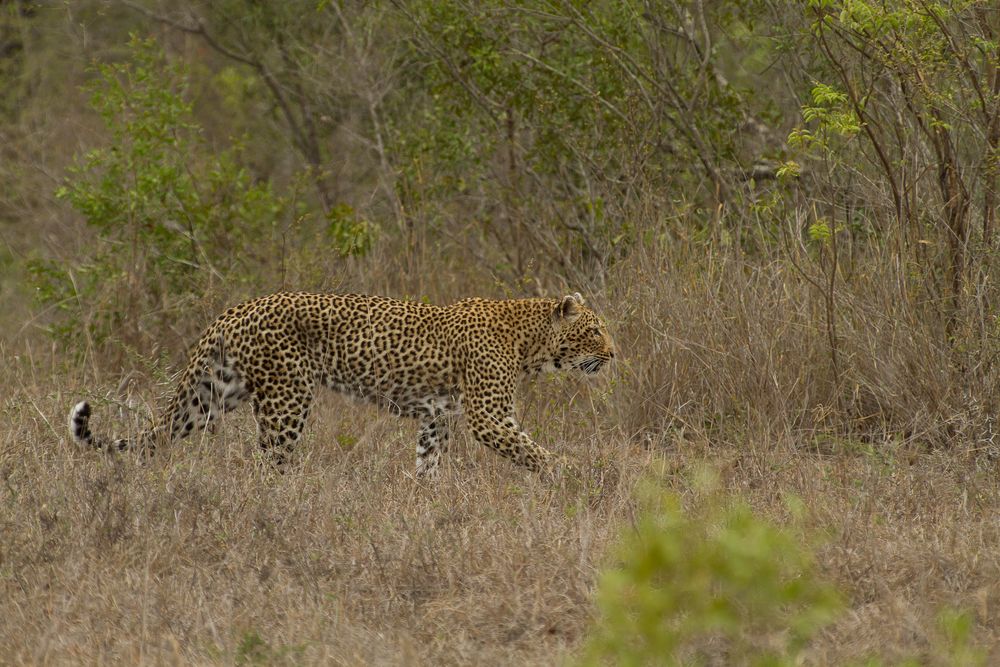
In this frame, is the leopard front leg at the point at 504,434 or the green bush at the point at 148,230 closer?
the leopard front leg at the point at 504,434

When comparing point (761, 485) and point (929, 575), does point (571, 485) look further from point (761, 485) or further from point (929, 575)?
point (929, 575)

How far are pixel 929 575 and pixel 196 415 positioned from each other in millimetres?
3874

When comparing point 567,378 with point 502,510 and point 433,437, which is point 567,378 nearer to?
point 433,437

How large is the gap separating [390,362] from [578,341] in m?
1.08

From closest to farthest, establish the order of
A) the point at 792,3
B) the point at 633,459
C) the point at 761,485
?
1. the point at 761,485
2. the point at 633,459
3. the point at 792,3

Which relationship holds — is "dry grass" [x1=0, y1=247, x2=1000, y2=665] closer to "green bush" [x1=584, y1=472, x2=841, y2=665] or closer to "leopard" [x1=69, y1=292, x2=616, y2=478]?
"leopard" [x1=69, y1=292, x2=616, y2=478]

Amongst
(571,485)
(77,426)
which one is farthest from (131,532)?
(571,485)

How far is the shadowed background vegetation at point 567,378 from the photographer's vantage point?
4.90 metres

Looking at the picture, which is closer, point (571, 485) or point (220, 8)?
point (571, 485)

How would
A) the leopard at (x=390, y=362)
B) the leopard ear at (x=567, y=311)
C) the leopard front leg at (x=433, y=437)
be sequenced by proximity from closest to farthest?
the leopard at (x=390, y=362), the leopard front leg at (x=433, y=437), the leopard ear at (x=567, y=311)

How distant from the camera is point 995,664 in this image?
14.6 ft

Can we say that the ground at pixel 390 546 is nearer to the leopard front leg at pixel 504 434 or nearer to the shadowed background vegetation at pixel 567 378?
the shadowed background vegetation at pixel 567 378

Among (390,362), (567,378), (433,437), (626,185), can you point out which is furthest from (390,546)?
(626,185)

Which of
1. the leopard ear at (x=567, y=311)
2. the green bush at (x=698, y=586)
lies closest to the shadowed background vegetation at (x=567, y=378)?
the green bush at (x=698, y=586)
